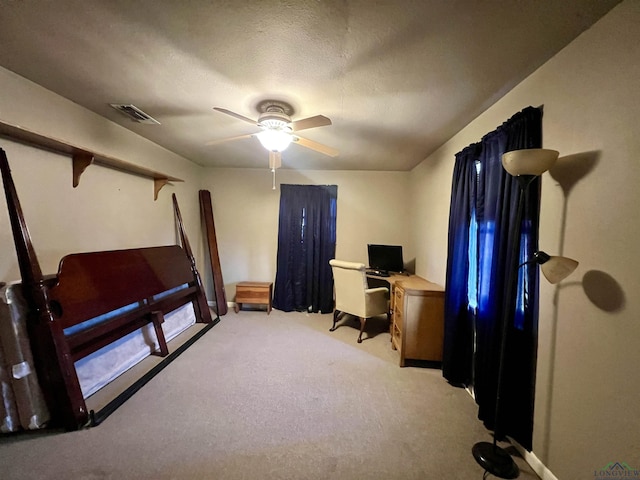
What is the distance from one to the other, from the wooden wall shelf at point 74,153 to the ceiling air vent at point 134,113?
1.39 feet

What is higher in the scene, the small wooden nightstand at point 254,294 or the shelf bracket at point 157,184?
the shelf bracket at point 157,184

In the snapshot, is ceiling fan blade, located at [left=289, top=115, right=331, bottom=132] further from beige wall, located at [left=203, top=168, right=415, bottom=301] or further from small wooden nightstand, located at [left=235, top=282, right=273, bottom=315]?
small wooden nightstand, located at [left=235, top=282, right=273, bottom=315]

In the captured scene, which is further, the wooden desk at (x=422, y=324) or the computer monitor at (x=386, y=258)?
the computer monitor at (x=386, y=258)

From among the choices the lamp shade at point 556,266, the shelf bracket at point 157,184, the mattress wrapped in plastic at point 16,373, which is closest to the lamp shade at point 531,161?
the lamp shade at point 556,266

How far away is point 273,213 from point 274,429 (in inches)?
125

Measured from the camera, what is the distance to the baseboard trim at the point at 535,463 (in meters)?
1.36

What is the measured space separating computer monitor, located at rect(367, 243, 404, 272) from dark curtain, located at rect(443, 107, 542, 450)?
5.32ft

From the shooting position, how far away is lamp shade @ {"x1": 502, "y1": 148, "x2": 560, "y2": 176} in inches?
48.0

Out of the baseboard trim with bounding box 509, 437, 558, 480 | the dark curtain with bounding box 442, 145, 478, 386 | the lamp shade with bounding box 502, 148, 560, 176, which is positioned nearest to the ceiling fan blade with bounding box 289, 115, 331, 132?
the lamp shade with bounding box 502, 148, 560, 176

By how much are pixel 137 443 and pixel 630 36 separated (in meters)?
3.29

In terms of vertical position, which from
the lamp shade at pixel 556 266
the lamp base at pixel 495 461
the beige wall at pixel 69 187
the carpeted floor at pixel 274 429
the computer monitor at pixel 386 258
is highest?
the beige wall at pixel 69 187

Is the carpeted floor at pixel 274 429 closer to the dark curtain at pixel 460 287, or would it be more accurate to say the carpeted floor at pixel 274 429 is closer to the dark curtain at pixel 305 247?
the dark curtain at pixel 460 287

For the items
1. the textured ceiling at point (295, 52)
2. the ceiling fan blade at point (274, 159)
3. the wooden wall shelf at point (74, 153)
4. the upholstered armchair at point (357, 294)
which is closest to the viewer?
the textured ceiling at point (295, 52)

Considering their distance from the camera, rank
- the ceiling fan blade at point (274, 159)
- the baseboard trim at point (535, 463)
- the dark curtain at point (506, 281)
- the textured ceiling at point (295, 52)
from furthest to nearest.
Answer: the ceiling fan blade at point (274, 159), the dark curtain at point (506, 281), the baseboard trim at point (535, 463), the textured ceiling at point (295, 52)
